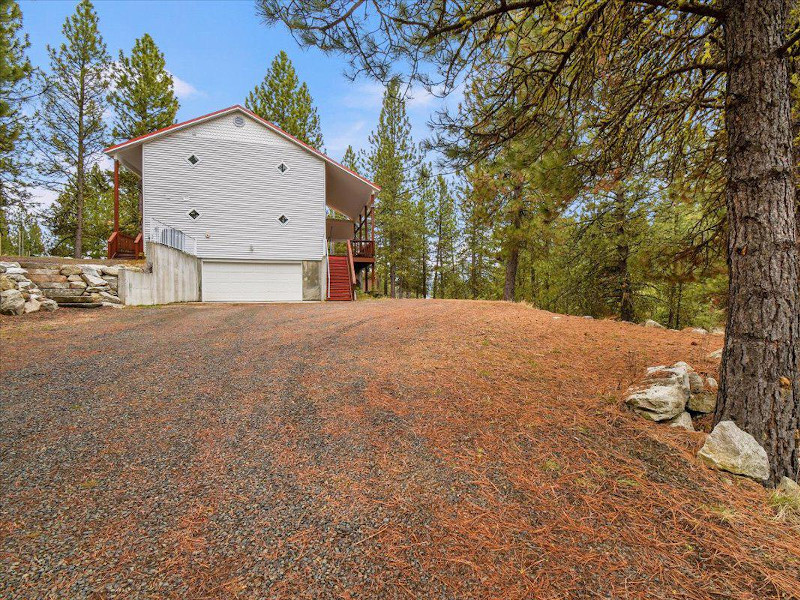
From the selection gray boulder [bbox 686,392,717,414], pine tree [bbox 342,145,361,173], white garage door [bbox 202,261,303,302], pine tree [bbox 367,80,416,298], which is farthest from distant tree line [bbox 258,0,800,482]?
pine tree [bbox 342,145,361,173]

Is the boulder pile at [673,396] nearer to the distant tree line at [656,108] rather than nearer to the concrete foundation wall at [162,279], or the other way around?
the distant tree line at [656,108]

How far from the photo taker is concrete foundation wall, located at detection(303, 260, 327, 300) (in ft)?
50.2

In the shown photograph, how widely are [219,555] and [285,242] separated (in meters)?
14.4

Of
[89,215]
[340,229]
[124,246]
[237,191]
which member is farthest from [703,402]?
[89,215]

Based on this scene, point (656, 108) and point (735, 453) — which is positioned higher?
point (656, 108)

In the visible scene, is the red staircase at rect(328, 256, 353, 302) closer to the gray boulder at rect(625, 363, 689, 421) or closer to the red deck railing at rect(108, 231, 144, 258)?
the red deck railing at rect(108, 231, 144, 258)

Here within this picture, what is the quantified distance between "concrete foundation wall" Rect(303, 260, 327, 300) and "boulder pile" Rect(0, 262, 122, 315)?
6.95 metres

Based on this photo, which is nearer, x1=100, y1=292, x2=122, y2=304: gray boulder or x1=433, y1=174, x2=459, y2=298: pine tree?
x1=100, y1=292, x2=122, y2=304: gray boulder

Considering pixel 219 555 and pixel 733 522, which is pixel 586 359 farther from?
pixel 219 555

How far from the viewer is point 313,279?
50.4ft

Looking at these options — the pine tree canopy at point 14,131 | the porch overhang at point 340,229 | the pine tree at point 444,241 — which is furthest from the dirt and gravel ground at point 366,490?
the pine tree at point 444,241

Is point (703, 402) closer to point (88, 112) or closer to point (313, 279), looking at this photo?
point (313, 279)

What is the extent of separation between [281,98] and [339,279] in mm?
13663

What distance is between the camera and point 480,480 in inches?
84.7
